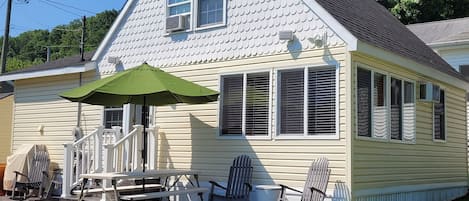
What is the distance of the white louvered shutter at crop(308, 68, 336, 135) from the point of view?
871 centimetres

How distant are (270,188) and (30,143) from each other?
296 inches

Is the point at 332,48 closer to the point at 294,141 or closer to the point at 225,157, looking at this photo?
the point at 294,141

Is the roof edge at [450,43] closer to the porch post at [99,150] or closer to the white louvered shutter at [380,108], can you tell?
the white louvered shutter at [380,108]

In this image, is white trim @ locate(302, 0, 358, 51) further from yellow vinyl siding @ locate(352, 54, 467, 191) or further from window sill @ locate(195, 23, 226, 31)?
window sill @ locate(195, 23, 226, 31)

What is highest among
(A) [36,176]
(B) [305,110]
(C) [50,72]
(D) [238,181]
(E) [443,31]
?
(E) [443,31]

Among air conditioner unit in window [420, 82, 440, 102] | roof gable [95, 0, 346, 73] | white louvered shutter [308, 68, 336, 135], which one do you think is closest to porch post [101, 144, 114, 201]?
roof gable [95, 0, 346, 73]

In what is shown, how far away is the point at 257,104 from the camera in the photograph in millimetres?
9586

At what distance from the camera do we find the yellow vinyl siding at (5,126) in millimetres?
15688

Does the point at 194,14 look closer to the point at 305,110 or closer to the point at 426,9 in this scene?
the point at 305,110

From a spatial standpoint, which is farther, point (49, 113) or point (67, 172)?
point (49, 113)

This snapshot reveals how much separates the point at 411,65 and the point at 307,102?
2.49 metres

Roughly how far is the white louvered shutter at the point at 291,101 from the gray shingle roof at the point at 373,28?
1137mm

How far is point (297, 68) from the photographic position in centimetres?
914

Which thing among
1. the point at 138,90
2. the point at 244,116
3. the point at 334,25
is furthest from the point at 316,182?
the point at 138,90
